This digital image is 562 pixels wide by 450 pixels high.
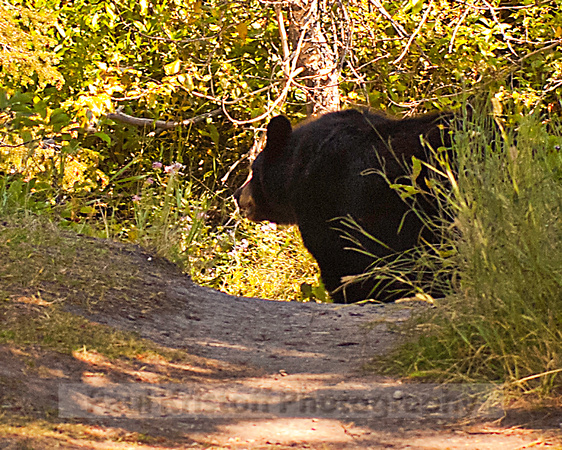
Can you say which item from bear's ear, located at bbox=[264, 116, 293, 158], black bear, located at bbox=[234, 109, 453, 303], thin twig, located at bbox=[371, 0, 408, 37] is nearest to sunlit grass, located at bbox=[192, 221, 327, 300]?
black bear, located at bbox=[234, 109, 453, 303]

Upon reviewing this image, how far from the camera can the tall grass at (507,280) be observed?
10.1 ft

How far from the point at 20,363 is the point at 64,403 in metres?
0.39

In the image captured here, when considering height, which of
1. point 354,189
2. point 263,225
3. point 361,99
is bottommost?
point 263,225

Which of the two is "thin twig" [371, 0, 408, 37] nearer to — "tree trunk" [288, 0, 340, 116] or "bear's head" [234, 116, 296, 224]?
"tree trunk" [288, 0, 340, 116]

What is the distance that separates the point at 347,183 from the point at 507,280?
2.72 meters

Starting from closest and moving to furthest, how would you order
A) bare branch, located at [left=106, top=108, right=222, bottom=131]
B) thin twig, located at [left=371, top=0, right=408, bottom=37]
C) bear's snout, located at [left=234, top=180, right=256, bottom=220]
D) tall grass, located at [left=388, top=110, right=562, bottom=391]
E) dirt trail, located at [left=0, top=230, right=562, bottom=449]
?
dirt trail, located at [left=0, top=230, right=562, bottom=449], tall grass, located at [left=388, top=110, right=562, bottom=391], bear's snout, located at [left=234, top=180, right=256, bottom=220], thin twig, located at [left=371, top=0, right=408, bottom=37], bare branch, located at [left=106, top=108, right=222, bottom=131]

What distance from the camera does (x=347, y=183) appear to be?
582cm

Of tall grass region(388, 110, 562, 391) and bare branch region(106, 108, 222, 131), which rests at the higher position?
bare branch region(106, 108, 222, 131)

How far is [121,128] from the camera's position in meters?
10.3

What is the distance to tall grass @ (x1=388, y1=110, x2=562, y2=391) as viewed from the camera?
10.1 ft

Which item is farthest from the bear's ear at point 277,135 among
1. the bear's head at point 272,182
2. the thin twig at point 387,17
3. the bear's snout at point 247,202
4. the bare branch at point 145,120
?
the bare branch at point 145,120

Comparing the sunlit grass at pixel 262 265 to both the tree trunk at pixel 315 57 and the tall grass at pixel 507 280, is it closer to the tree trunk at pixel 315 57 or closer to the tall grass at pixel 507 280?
the tree trunk at pixel 315 57

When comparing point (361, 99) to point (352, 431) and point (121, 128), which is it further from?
point (352, 431)

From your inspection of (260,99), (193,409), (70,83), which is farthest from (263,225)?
(193,409)
